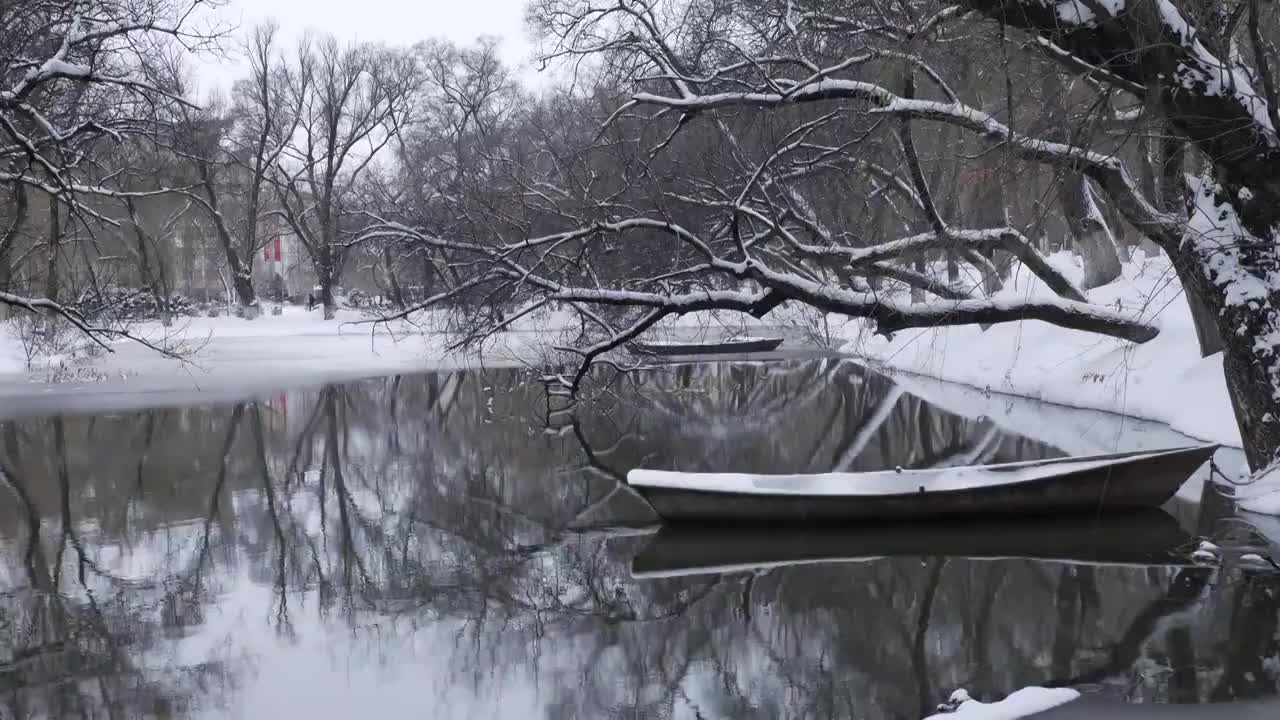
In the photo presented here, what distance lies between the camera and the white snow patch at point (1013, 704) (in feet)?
18.7

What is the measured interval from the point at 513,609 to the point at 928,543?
12.0 feet

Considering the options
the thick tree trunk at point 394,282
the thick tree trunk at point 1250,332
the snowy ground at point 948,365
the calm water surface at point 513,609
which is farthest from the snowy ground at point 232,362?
the thick tree trunk at point 1250,332

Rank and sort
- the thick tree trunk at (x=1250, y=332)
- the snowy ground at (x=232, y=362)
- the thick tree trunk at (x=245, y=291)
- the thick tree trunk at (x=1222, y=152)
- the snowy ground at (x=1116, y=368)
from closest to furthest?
1. the thick tree trunk at (x=1222, y=152)
2. the thick tree trunk at (x=1250, y=332)
3. the snowy ground at (x=1116, y=368)
4. the snowy ground at (x=232, y=362)
5. the thick tree trunk at (x=245, y=291)

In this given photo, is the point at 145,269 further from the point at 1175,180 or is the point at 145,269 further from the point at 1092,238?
the point at 1175,180

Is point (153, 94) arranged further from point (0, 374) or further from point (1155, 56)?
point (0, 374)

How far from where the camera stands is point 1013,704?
5836 millimetres

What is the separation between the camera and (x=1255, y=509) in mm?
10023

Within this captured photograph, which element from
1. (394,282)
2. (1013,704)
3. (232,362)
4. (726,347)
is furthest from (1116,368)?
(394,282)

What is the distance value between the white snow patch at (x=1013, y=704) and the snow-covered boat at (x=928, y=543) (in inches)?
122

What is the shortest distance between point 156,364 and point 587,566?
969 inches

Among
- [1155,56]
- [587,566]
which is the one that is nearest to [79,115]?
[587,566]

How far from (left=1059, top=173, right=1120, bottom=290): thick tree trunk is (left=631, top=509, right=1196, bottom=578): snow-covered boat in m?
7.55

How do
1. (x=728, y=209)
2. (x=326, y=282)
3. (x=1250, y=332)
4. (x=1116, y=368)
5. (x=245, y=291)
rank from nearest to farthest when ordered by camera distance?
(x=1250, y=332)
(x=1116, y=368)
(x=728, y=209)
(x=326, y=282)
(x=245, y=291)

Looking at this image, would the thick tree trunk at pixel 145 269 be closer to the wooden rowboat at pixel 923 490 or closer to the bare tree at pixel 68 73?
the bare tree at pixel 68 73
